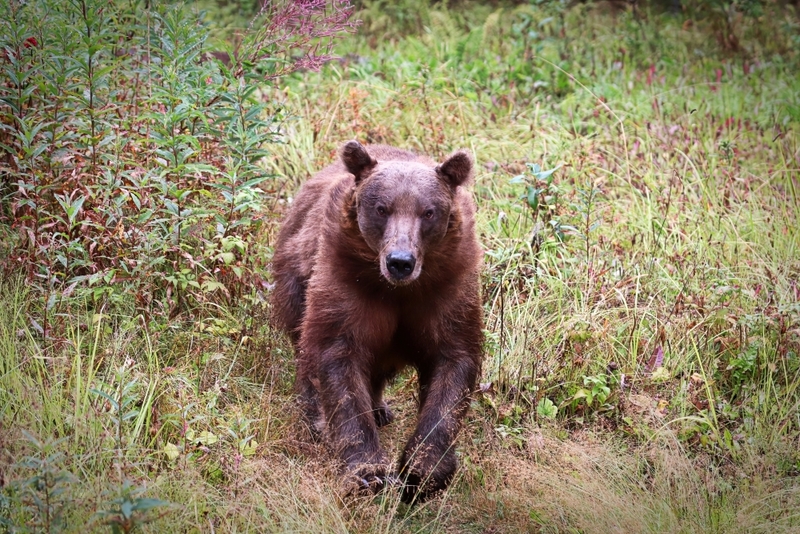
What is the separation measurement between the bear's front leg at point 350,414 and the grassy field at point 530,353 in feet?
0.43

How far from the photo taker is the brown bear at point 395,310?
5176mm

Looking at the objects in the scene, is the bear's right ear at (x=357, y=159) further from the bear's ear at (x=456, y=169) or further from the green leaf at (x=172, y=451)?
the green leaf at (x=172, y=451)

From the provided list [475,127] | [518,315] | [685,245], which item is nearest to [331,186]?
[518,315]

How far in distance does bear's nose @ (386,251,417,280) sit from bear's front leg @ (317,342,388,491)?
1.95ft

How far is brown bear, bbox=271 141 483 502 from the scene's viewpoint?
5.18 metres

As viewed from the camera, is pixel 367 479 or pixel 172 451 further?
pixel 367 479

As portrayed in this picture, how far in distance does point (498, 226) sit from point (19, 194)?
3.40m

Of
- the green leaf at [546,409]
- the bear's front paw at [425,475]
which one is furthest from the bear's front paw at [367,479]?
the green leaf at [546,409]

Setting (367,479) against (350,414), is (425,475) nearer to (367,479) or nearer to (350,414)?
(367,479)

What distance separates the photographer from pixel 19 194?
20.1 ft

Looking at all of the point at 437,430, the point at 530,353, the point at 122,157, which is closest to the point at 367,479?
the point at 437,430

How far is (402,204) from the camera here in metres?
5.18

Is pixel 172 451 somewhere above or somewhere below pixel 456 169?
below

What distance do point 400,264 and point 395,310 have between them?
0.55 meters
